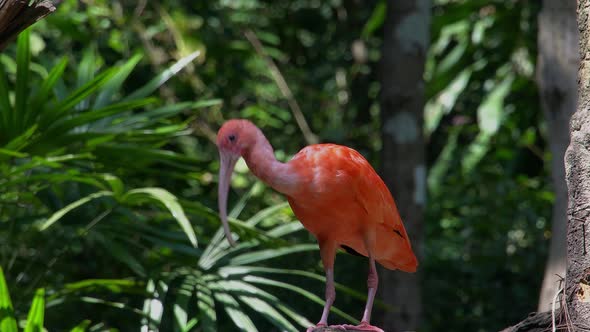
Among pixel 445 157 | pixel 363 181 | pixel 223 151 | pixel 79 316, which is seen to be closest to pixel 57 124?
pixel 223 151

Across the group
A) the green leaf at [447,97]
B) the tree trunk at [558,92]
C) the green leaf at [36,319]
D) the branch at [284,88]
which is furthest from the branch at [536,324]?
the branch at [284,88]

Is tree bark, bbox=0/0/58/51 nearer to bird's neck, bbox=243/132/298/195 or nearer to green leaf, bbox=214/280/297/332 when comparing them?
bird's neck, bbox=243/132/298/195

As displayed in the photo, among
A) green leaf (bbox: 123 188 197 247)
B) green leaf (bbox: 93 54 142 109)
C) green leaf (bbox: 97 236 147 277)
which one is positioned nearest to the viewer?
green leaf (bbox: 123 188 197 247)

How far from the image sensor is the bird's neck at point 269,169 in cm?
343

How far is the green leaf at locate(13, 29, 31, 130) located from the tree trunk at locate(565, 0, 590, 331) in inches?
104

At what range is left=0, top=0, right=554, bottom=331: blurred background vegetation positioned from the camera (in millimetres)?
4617

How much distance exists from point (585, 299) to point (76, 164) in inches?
110

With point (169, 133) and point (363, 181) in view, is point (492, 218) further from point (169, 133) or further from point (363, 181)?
point (363, 181)

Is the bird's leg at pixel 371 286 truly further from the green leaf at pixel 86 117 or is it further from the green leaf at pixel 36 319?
the green leaf at pixel 86 117

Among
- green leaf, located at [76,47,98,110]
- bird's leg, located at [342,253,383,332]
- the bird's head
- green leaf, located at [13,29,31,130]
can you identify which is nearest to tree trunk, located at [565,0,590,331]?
bird's leg, located at [342,253,383,332]

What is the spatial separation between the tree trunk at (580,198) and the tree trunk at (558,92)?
2.17 meters

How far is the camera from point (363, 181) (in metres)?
3.63

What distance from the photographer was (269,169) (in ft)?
11.3

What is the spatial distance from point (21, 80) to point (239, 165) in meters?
3.04
